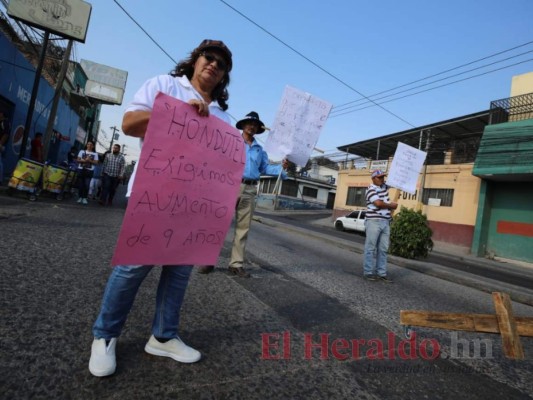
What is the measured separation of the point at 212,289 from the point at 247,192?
4.47 feet

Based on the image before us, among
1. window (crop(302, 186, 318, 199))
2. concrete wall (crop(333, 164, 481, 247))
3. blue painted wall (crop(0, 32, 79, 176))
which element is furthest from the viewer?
window (crop(302, 186, 318, 199))

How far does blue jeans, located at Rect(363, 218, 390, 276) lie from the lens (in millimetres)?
5598

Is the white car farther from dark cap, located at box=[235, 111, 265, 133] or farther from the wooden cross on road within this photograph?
the wooden cross on road

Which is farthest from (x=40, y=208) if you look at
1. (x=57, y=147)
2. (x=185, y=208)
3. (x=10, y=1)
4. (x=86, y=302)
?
(x=57, y=147)

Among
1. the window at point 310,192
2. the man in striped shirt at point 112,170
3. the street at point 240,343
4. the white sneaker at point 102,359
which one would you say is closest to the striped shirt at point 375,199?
the street at point 240,343

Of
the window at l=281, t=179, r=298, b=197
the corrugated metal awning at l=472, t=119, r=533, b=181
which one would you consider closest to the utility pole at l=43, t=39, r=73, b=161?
the corrugated metal awning at l=472, t=119, r=533, b=181

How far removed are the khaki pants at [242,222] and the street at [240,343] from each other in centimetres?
29

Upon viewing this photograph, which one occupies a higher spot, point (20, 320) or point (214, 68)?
point (214, 68)

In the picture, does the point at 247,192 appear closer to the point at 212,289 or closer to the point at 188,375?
the point at 212,289

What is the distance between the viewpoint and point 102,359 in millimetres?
1831

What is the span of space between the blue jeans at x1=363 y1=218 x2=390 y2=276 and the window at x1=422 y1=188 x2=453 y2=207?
18655 mm

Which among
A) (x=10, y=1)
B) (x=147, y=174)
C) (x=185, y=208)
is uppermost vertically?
(x=10, y=1)

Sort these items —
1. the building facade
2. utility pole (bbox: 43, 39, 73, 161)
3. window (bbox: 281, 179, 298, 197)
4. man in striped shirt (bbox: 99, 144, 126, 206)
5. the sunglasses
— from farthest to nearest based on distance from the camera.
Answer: window (bbox: 281, 179, 298, 197)
the building facade
utility pole (bbox: 43, 39, 73, 161)
man in striped shirt (bbox: 99, 144, 126, 206)
the sunglasses

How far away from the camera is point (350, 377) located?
222 centimetres
